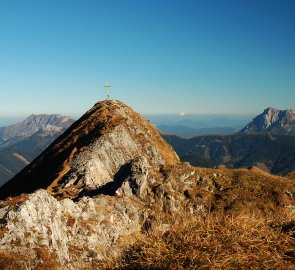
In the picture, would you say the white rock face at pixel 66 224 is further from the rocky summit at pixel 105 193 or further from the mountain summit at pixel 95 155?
the mountain summit at pixel 95 155

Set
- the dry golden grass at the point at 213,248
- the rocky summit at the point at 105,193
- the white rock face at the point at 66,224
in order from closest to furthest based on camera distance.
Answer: the dry golden grass at the point at 213,248
the white rock face at the point at 66,224
the rocky summit at the point at 105,193

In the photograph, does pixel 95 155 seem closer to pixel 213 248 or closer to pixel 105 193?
pixel 105 193

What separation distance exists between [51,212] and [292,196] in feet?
154

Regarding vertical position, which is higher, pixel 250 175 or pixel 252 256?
pixel 252 256

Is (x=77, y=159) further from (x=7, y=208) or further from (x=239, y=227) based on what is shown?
(x=239, y=227)

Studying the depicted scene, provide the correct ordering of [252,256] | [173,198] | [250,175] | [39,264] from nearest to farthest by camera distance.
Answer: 1. [252,256]
2. [39,264]
3. [173,198]
4. [250,175]

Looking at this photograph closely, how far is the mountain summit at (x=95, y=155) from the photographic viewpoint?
70562 mm

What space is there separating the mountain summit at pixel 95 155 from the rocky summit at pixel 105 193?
0.63 feet

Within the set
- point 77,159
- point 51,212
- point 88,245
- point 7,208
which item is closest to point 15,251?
point 7,208

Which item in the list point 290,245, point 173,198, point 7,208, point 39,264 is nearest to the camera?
point 290,245

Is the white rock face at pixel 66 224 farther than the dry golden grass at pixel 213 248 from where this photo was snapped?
Yes

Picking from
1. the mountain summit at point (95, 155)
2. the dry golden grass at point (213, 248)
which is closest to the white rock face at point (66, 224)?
the mountain summit at point (95, 155)

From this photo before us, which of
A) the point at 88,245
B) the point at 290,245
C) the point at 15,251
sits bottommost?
the point at 88,245

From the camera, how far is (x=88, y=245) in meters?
46.5
